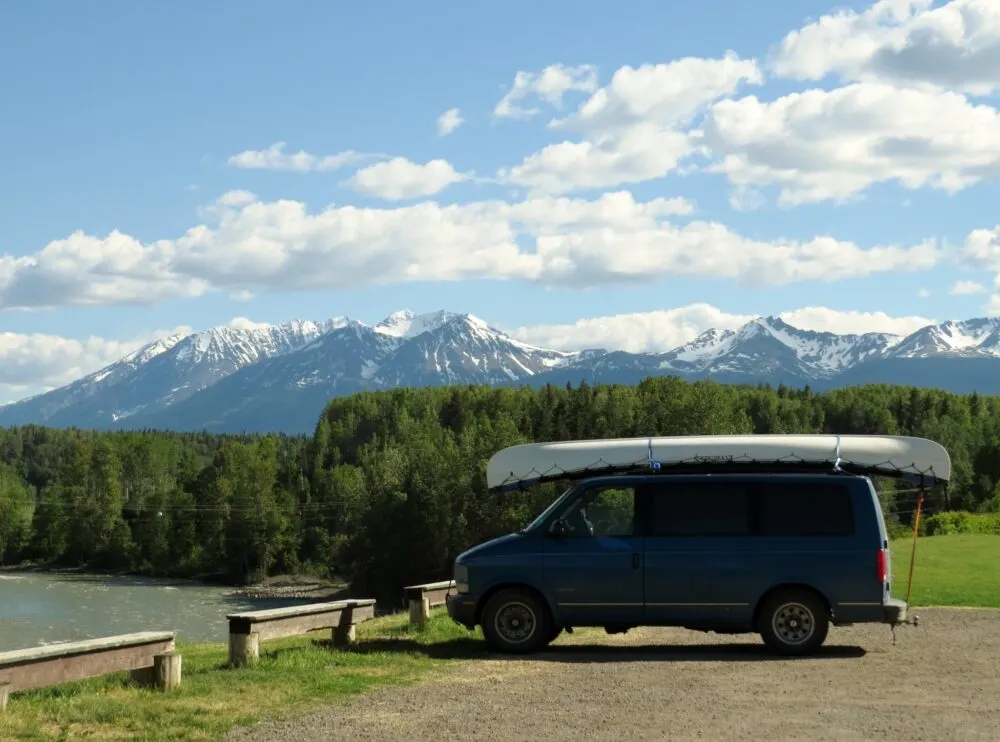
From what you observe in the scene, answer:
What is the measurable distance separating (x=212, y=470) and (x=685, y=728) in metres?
128

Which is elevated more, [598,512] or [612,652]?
[598,512]

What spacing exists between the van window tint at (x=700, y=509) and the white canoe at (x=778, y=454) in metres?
0.79

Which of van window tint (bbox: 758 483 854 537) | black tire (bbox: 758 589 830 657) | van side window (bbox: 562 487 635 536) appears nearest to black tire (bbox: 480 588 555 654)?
van side window (bbox: 562 487 635 536)

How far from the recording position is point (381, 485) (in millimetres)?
92125

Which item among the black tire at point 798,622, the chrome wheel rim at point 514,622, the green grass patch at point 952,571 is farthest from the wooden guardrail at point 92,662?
the green grass patch at point 952,571

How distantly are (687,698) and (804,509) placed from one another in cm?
451

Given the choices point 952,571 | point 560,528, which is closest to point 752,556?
point 560,528

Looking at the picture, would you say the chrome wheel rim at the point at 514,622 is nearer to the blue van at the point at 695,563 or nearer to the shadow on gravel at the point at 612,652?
the blue van at the point at 695,563

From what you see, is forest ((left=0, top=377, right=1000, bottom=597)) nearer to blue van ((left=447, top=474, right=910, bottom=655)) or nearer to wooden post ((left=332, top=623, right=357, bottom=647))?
blue van ((left=447, top=474, right=910, bottom=655))

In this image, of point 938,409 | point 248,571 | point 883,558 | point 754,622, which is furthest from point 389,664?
point 938,409

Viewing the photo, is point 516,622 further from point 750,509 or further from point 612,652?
point 750,509

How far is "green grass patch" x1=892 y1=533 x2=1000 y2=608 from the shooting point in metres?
27.7

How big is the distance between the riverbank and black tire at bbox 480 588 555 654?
7480cm

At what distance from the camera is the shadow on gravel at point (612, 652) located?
51.7 feet
